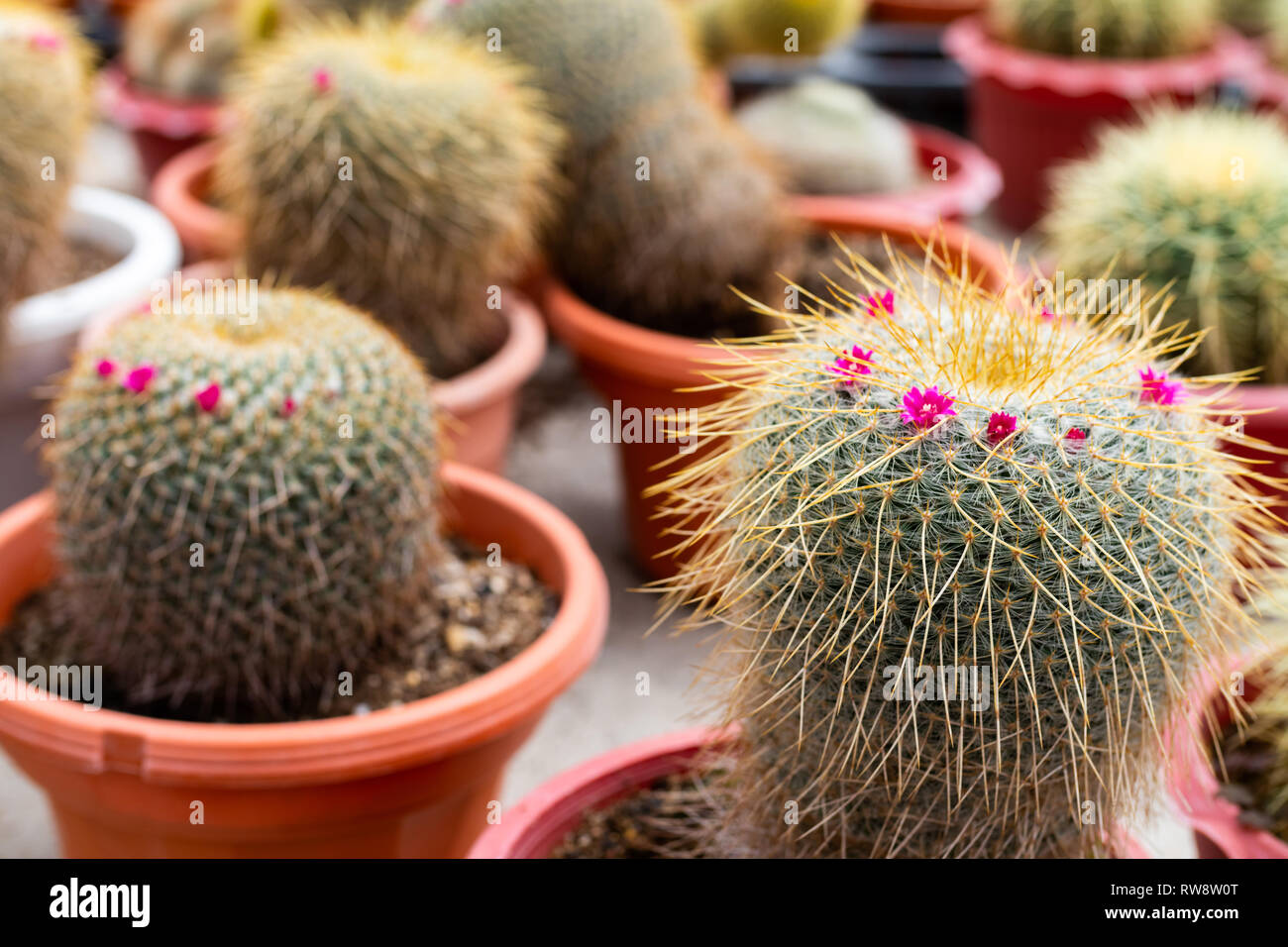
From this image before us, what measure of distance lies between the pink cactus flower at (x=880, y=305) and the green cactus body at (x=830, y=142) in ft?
7.15

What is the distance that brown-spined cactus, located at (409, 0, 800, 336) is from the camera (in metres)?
2.80

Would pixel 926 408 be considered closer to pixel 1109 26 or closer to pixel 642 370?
pixel 642 370

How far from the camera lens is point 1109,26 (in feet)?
14.1

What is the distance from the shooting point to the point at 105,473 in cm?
169

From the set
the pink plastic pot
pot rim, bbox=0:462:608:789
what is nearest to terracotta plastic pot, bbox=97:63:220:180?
the pink plastic pot

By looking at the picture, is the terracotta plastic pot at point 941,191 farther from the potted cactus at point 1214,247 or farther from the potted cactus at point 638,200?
the potted cactus at point 1214,247

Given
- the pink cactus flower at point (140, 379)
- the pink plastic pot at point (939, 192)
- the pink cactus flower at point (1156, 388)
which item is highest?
the pink plastic pot at point (939, 192)

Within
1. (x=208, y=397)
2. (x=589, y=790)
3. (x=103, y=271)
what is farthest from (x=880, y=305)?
(x=103, y=271)

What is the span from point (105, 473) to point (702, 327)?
1.48m

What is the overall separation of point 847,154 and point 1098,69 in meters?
1.23

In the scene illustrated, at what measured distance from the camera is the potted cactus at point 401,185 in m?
2.40

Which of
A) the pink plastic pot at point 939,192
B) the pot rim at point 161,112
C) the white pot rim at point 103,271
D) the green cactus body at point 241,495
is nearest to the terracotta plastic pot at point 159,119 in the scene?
the pot rim at point 161,112
